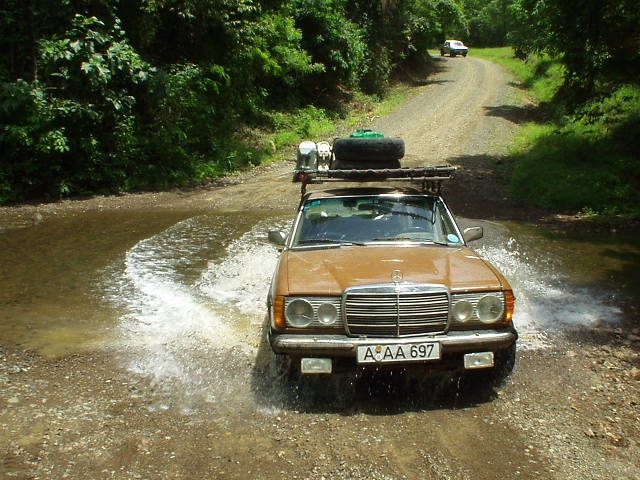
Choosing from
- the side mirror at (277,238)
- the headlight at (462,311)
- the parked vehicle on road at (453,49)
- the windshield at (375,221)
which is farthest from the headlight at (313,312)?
the parked vehicle on road at (453,49)

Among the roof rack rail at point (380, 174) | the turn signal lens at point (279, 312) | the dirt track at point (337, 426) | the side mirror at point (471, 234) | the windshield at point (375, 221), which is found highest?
the roof rack rail at point (380, 174)

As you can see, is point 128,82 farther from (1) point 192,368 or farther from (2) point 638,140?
(2) point 638,140

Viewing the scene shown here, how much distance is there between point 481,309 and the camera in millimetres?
4457

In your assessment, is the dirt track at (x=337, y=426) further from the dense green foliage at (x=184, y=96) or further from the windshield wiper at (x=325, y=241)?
the dense green foliage at (x=184, y=96)

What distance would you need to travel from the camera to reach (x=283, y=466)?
12.3 feet

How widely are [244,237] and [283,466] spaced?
6744 millimetres

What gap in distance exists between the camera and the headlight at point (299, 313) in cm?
442

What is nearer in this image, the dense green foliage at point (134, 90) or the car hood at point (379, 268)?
the car hood at point (379, 268)

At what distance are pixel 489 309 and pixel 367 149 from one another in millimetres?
4894

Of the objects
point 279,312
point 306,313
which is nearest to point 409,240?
point 306,313

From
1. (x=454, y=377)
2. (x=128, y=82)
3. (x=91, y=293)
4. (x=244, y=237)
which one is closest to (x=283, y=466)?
(x=454, y=377)

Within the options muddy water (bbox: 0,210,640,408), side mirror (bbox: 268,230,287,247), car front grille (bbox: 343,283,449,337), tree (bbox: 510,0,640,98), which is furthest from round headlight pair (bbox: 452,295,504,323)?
tree (bbox: 510,0,640,98)

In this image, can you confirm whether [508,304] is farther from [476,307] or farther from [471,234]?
[471,234]

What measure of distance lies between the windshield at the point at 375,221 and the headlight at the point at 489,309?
110 cm
